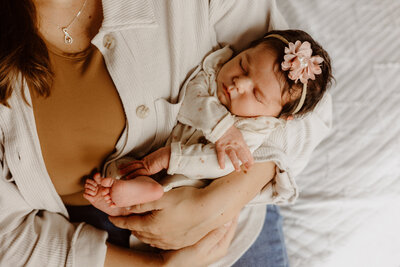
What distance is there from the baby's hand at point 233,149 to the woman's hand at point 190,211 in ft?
0.39

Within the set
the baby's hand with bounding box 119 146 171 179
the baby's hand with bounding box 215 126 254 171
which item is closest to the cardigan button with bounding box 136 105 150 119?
the baby's hand with bounding box 119 146 171 179

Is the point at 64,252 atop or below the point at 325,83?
below

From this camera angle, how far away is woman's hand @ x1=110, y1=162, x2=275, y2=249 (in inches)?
40.1

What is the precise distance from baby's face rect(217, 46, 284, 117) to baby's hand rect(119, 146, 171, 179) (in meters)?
0.25

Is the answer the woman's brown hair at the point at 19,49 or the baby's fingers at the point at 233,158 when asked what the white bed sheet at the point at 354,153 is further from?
the woman's brown hair at the point at 19,49

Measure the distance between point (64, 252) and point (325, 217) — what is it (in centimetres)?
100

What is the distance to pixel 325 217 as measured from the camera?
1.39m

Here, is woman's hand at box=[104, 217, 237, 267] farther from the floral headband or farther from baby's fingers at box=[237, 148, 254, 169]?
the floral headband

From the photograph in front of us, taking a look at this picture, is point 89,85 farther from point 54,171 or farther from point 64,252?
point 64,252

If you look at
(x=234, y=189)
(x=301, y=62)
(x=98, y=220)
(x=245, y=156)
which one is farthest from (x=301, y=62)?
(x=98, y=220)

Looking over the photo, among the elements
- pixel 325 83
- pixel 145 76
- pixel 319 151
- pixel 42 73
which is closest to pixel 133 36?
pixel 145 76

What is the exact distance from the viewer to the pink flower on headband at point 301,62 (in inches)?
37.3

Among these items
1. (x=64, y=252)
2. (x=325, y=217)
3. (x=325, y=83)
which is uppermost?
(x=325, y=83)

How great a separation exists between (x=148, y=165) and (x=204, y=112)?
0.23m
